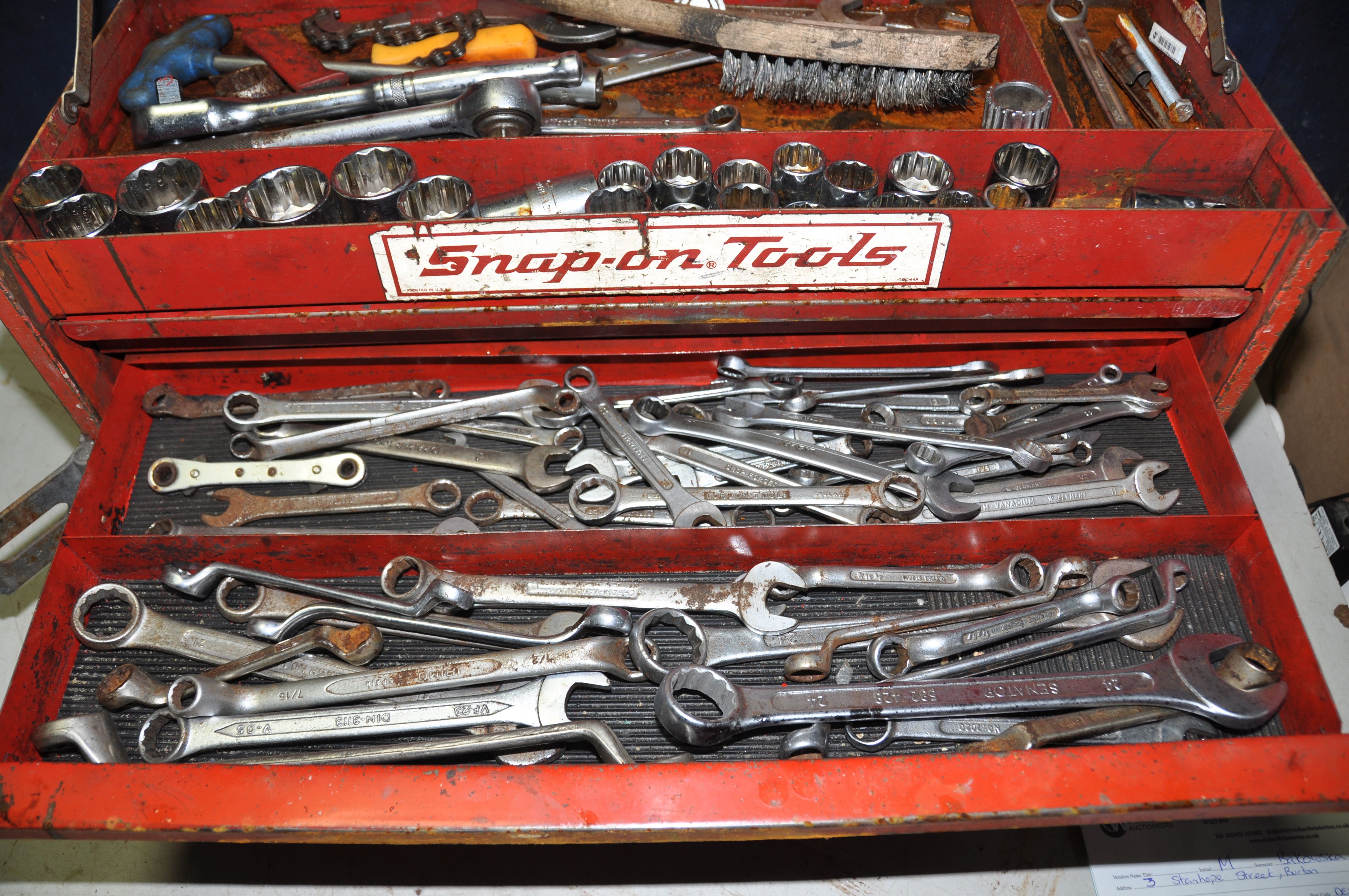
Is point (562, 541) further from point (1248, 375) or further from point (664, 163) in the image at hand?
point (1248, 375)

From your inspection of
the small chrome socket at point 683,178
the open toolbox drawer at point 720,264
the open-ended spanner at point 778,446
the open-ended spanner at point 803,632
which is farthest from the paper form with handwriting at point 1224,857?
the small chrome socket at point 683,178

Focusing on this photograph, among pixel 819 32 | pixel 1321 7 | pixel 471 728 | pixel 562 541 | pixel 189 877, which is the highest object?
pixel 819 32

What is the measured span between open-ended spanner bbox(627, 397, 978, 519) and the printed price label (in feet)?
4.22

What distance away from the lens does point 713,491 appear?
1.87 m

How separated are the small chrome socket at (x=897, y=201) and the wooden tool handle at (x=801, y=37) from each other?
544mm

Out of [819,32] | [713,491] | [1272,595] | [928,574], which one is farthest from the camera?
[819,32]

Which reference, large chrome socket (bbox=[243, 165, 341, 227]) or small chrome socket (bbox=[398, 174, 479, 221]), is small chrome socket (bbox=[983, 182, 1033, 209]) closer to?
small chrome socket (bbox=[398, 174, 479, 221])

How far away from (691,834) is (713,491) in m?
0.74

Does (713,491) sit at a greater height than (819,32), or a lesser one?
lesser

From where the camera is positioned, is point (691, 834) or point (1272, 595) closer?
point (691, 834)

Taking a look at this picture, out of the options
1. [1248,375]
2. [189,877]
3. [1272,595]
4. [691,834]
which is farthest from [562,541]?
[1248,375]

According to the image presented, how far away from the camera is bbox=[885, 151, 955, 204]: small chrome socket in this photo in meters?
1.91

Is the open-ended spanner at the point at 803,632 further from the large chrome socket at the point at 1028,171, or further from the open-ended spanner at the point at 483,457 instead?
the large chrome socket at the point at 1028,171

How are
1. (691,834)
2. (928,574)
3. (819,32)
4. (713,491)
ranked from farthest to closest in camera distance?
(819,32) → (713,491) → (928,574) → (691,834)
